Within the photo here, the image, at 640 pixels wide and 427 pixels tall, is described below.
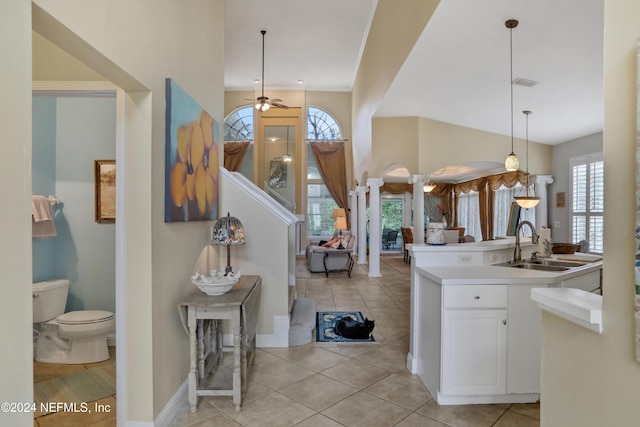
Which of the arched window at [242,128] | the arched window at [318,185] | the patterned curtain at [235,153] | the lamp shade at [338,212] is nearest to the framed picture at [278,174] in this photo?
the arched window at [242,128]

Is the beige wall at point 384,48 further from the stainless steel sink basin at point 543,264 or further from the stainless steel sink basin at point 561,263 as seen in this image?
the stainless steel sink basin at point 561,263

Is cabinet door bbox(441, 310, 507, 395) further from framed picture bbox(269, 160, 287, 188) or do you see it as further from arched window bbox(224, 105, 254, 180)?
arched window bbox(224, 105, 254, 180)

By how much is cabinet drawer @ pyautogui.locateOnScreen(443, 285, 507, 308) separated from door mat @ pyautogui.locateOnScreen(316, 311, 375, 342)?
1.52 metres

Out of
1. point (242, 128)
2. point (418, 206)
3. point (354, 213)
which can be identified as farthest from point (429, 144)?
point (242, 128)

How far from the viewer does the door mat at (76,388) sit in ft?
7.88

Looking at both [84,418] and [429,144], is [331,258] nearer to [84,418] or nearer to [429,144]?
[429,144]

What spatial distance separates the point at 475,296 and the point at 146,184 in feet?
7.30

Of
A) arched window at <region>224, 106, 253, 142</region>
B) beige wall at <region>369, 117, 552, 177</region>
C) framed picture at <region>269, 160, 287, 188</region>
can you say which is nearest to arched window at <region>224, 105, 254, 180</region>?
arched window at <region>224, 106, 253, 142</region>

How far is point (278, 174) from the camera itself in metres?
10.7

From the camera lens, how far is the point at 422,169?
20.5 ft

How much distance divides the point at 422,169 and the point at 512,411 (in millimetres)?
4540

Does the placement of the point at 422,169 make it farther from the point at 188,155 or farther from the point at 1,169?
the point at 1,169

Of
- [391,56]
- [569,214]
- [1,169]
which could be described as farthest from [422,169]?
[1,169]

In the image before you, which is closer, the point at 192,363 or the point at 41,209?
the point at 192,363
